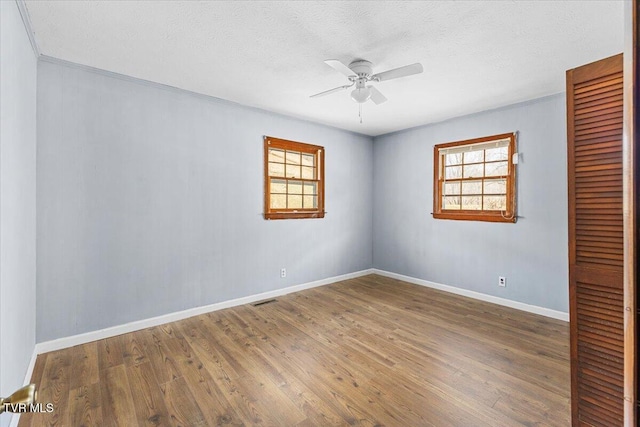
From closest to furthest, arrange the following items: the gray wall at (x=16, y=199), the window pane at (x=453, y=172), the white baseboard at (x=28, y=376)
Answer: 1. the gray wall at (x=16, y=199)
2. the white baseboard at (x=28, y=376)
3. the window pane at (x=453, y=172)

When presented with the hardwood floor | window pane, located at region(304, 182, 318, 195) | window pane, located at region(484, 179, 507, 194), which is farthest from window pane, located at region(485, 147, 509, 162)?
window pane, located at region(304, 182, 318, 195)

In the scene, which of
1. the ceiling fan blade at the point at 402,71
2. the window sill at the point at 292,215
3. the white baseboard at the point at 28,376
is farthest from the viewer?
the window sill at the point at 292,215

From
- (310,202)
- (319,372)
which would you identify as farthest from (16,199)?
(310,202)

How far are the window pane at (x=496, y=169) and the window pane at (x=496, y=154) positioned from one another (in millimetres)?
71

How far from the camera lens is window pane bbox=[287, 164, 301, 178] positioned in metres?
4.43

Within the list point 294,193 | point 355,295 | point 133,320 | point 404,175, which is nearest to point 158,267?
point 133,320

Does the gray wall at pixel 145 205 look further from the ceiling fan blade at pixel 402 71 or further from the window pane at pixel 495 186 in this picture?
the window pane at pixel 495 186

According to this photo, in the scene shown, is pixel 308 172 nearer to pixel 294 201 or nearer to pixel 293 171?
pixel 293 171

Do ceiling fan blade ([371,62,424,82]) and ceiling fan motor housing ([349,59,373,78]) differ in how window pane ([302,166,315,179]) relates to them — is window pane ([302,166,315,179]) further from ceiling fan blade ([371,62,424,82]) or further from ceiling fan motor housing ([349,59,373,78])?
ceiling fan blade ([371,62,424,82])

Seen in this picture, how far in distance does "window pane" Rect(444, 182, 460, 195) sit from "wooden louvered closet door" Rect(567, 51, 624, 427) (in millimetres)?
3043

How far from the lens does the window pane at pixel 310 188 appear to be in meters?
4.68

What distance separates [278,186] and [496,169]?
3.02m

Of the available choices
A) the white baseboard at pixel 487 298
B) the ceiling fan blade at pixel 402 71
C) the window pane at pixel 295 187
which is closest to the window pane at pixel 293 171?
the window pane at pixel 295 187

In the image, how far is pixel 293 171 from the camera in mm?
4492
